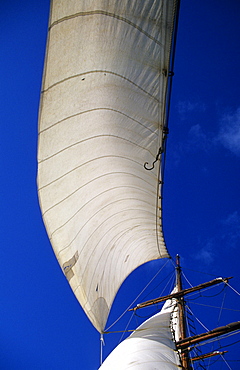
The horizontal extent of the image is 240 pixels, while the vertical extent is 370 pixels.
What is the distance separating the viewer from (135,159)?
5.22 m

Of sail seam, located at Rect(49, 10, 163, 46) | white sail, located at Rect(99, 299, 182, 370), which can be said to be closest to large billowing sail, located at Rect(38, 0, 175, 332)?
sail seam, located at Rect(49, 10, 163, 46)

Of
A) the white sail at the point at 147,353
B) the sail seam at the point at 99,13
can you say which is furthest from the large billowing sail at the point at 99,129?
the white sail at the point at 147,353

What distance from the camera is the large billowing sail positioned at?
3363 millimetres

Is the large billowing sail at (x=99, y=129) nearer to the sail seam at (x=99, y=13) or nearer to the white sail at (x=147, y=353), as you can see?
the sail seam at (x=99, y=13)

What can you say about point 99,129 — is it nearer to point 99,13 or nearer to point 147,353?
point 99,13

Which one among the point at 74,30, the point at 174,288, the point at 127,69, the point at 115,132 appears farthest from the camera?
the point at 174,288

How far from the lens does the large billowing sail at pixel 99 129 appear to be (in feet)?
11.0

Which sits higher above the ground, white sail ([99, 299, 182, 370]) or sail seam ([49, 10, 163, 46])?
sail seam ([49, 10, 163, 46])

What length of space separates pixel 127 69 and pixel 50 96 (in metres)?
1.14

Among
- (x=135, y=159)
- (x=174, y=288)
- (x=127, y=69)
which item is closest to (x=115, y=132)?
(x=135, y=159)

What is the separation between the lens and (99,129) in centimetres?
456

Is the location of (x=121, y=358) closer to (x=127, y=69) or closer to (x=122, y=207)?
(x=122, y=207)

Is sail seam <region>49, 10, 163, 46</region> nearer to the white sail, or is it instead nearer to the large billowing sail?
the large billowing sail

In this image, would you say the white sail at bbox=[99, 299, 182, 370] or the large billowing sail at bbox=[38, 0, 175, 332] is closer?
the large billowing sail at bbox=[38, 0, 175, 332]
